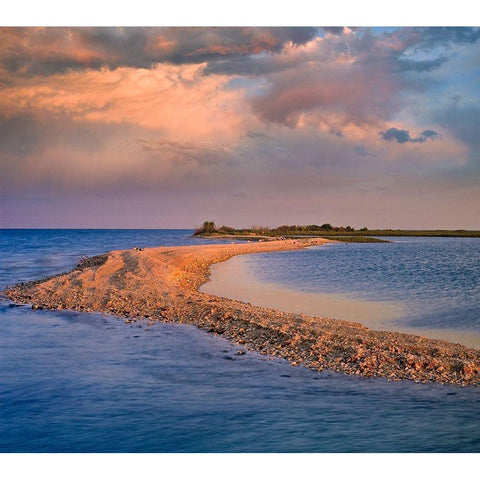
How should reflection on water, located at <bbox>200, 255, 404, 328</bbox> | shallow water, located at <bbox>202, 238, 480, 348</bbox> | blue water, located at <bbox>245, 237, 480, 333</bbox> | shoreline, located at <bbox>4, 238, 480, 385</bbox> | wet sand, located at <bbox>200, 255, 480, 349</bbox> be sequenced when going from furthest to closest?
reflection on water, located at <bbox>200, 255, 404, 328</bbox>, blue water, located at <bbox>245, 237, 480, 333</bbox>, shallow water, located at <bbox>202, 238, 480, 348</bbox>, wet sand, located at <bbox>200, 255, 480, 349</bbox>, shoreline, located at <bbox>4, 238, 480, 385</bbox>

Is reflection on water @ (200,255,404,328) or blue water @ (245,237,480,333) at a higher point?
blue water @ (245,237,480,333)

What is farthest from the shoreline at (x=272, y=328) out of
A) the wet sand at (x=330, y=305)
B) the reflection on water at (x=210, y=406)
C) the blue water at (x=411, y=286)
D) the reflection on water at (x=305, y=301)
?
the blue water at (x=411, y=286)

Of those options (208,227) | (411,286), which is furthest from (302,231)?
(411,286)

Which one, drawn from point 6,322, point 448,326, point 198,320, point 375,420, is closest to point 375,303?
point 448,326

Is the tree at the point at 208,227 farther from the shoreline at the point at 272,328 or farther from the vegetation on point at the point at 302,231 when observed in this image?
the shoreline at the point at 272,328

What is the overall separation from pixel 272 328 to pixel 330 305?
5.83m

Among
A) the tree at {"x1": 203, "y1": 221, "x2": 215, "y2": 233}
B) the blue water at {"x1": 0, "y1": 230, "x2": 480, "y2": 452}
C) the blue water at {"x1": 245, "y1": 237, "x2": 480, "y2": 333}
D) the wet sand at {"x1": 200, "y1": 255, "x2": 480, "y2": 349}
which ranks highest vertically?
the tree at {"x1": 203, "y1": 221, "x2": 215, "y2": 233}

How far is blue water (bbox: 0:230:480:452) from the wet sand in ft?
16.3

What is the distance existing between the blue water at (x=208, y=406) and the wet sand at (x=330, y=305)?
16.3 feet

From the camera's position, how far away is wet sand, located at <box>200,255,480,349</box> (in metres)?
14.0

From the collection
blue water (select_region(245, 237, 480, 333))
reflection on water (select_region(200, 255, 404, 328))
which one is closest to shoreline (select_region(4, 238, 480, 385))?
reflection on water (select_region(200, 255, 404, 328))

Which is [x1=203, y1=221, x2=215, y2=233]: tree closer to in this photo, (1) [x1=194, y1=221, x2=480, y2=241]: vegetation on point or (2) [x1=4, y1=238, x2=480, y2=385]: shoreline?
(1) [x1=194, y1=221, x2=480, y2=241]: vegetation on point

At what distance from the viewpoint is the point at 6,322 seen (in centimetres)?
1634

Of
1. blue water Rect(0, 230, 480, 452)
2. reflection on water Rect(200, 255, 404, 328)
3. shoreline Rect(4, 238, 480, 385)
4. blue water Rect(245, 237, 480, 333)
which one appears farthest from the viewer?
reflection on water Rect(200, 255, 404, 328)
